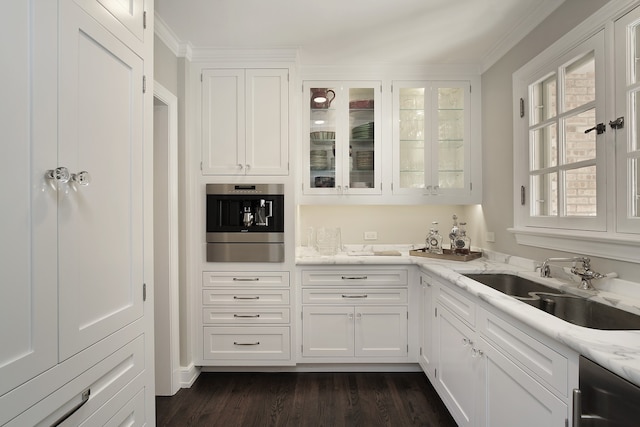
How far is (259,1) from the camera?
194 centimetres

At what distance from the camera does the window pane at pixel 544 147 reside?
195 cm

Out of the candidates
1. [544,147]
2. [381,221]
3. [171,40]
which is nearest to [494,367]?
[544,147]

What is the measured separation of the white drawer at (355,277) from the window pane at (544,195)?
1.04 metres

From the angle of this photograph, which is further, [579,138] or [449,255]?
[449,255]

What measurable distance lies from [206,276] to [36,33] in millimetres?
2014

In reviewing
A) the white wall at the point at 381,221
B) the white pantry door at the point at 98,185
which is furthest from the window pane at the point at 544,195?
the white pantry door at the point at 98,185

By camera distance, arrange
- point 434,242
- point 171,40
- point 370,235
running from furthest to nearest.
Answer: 1. point 370,235
2. point 434,242
3. point 171,40

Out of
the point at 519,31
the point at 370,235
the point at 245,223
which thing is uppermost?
the point at 519,31

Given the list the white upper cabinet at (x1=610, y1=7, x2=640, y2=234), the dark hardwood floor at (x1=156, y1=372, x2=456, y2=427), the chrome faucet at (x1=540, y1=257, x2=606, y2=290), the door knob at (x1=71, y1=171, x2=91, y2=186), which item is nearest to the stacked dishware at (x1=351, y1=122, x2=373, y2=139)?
the white upper cabinet at (x1=610, y1=7, x2=640, y2=234)

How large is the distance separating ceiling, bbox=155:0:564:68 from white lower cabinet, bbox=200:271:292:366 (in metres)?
1.85

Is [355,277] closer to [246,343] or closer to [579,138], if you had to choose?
[246,343]

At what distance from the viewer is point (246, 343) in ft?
8.25

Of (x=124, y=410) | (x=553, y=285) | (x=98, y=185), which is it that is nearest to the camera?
(x=98, y=185)

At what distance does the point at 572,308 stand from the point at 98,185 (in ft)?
6.75
